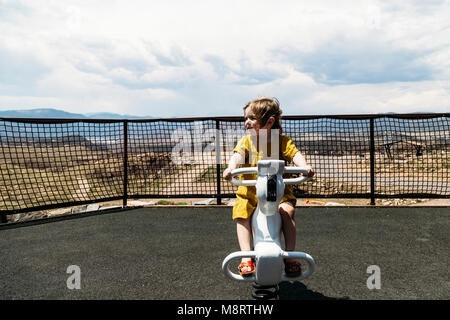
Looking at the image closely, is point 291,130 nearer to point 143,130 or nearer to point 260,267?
point 143,130

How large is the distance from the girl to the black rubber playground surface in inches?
24.7

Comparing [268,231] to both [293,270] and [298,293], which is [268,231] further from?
[298,293]

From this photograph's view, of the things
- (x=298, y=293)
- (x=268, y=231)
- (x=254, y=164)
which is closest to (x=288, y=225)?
(x=268, y=231)

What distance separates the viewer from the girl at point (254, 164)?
2374mm

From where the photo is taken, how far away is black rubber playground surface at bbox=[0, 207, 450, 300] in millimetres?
2930

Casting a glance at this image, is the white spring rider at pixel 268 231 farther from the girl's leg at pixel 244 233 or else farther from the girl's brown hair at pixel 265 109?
the girl's brown hair at pixel 265 109

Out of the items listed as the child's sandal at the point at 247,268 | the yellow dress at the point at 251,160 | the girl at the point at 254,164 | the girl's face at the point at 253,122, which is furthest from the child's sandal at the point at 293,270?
the girl's face at the point at 253,122

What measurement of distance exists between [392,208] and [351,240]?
2.10 meters

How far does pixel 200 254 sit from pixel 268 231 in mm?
1819

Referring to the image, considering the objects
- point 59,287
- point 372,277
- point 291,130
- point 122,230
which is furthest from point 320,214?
point 59,287

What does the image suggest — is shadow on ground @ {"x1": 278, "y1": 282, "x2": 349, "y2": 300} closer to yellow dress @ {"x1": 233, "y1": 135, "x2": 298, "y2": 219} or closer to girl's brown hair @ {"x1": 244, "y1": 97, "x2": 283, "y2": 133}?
yellow dress @ {"x1": 233, "y1": 135, "x2": 298, "y2": 219}

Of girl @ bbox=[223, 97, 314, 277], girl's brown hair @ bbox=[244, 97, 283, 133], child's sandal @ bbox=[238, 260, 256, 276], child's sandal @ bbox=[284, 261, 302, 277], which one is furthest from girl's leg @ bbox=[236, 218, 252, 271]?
girl's brown hair @ bbox=[244, 97, 283, 133]

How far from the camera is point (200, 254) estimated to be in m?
3.83

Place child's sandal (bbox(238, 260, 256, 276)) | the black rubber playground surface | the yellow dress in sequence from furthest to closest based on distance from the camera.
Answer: the black rubber playground surface → the yellow dress → child's sandal (bbox(238, 260, 256, 276))
